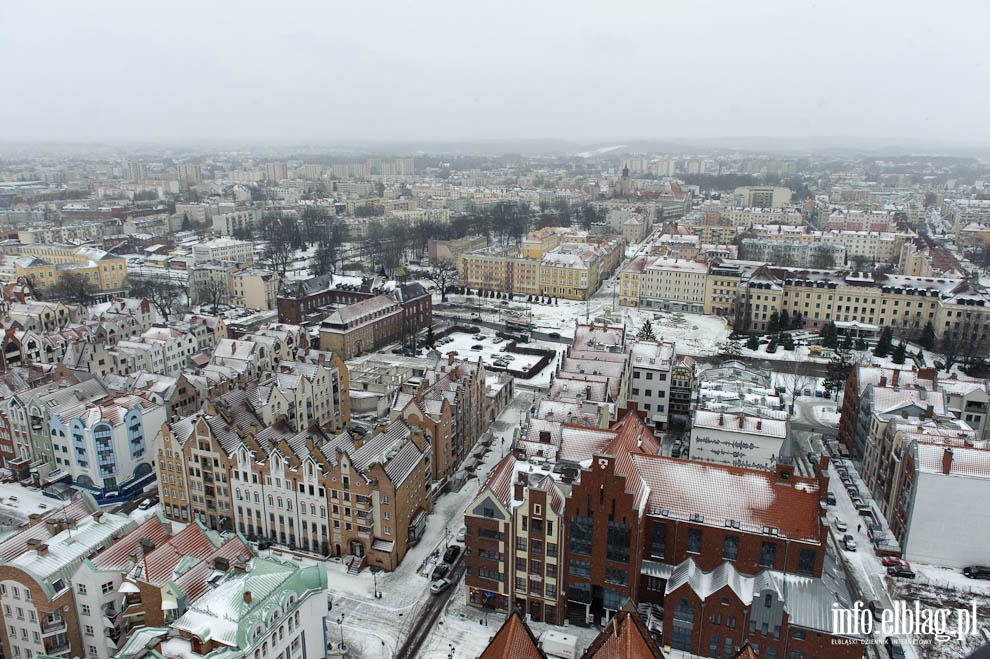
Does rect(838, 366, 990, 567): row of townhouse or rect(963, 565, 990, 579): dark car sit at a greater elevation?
rect(838, 366, 990, 567): row of townhouse

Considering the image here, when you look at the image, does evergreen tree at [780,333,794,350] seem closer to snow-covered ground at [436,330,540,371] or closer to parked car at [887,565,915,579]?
snow-covered ground at [436,330,540,371]

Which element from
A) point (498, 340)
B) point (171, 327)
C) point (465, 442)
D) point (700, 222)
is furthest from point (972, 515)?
point (700, 222)

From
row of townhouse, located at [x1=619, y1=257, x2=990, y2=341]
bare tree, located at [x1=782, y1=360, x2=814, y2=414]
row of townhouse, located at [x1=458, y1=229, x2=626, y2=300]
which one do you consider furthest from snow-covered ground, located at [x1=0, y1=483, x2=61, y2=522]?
row of townhouse, located at [x1=619, y1=257, x2=990, y2=341]

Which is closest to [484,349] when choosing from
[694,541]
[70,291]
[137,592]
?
[694,541]

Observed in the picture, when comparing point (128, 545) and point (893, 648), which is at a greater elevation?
point (128, 545)

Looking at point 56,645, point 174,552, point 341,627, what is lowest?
point 341,627

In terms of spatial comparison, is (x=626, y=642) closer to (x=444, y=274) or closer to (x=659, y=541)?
(x=659, y=541)

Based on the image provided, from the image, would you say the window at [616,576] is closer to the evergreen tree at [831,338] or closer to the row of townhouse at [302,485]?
the row of townhouse at [302,485]
